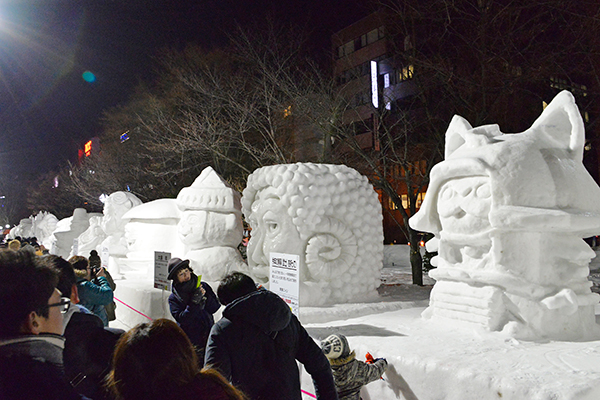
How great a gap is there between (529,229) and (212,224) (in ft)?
18.5

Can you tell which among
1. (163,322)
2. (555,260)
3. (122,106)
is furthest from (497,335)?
(122,106)

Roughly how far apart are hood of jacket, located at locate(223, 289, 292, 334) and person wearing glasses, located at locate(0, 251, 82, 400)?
950mm

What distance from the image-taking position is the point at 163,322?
1483 millimetres

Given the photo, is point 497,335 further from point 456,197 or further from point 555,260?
point 456,197

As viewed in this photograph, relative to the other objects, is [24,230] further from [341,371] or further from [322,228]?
[341,371]

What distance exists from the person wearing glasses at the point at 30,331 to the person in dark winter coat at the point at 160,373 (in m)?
0.15

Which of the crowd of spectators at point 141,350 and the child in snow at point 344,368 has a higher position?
the crowd of spectators at point 141,350

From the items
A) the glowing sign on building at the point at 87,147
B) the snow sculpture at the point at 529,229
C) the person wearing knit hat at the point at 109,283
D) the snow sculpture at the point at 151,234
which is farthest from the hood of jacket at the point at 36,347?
the glowing sign on building at the point at 87,147

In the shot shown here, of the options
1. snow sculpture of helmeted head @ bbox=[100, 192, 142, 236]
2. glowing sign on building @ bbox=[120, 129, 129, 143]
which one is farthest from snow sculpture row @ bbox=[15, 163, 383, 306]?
glowing sign on building @ bbox=[120, 129, 129, 143]

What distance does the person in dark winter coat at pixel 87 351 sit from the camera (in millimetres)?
2299

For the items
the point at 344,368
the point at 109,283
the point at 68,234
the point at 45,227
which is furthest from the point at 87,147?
the point at 344,368

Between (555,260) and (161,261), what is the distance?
485 centimetres

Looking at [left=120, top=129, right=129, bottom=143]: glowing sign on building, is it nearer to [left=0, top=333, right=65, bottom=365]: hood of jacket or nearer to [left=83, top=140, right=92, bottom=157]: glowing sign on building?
[left=83, top=140, right=92, bottom=157]: glowing sign on building

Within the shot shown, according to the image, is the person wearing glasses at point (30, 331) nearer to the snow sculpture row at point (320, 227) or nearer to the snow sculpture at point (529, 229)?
the snow sculpture at point (529, 229)
